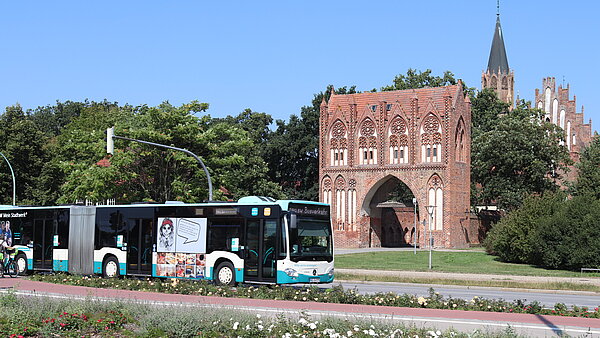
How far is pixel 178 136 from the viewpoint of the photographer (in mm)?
44656

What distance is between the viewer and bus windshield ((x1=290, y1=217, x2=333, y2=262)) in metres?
22.0

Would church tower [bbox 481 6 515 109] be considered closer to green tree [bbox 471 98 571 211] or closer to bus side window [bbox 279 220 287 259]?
green tree [bbox 471 98 571 211]

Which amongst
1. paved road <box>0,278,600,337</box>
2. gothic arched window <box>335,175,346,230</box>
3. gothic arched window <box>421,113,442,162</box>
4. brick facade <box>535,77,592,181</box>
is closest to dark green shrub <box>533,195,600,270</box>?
gothic arched window <box>421,113,442,162</box>

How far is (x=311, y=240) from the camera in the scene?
74.3ft

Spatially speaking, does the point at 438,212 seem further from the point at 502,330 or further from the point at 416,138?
the point at 502,330

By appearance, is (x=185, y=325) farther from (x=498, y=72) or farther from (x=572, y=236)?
(x=498, y=72)

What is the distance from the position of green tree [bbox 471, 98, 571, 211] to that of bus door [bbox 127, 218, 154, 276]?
44.3m

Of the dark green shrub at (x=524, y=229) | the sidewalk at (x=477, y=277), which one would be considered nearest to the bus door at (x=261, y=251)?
the sidewalk at (x=477, y=277)

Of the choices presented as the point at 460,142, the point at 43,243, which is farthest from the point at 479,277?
the point at 460,142

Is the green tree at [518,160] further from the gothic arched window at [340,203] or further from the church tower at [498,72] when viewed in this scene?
the church tower at [498,72]

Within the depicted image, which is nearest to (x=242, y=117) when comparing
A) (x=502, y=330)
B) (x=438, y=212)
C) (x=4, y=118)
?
(x=4, y=118)

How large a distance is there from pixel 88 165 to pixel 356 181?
24025 mm

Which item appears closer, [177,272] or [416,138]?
[177,272]

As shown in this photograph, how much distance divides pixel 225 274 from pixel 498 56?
9724 centimetres
